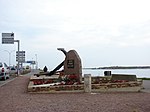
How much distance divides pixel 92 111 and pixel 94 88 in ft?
26.1

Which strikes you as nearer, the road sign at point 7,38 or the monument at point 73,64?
the monument at point 73,64

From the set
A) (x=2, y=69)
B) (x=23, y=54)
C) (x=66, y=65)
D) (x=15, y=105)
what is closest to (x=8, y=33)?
(x=23, y=54)

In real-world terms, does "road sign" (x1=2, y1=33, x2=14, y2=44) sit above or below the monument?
above

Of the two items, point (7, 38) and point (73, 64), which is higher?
point (7, 38)

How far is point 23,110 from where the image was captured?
10719 mm

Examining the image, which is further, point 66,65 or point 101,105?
point 66,65

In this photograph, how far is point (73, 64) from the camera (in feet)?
84.9

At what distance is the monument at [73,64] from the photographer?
82.4 feet

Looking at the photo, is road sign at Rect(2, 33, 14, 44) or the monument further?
road sign at Rect(2, 33, 14, 44)

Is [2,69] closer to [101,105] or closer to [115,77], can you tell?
[115,77]

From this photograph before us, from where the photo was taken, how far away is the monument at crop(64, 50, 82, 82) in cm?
2512

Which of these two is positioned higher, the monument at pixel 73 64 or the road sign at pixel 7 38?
the road sign at pixel 7 38

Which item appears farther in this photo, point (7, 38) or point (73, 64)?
point (7, 38)

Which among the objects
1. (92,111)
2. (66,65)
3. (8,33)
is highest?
(8,33)
